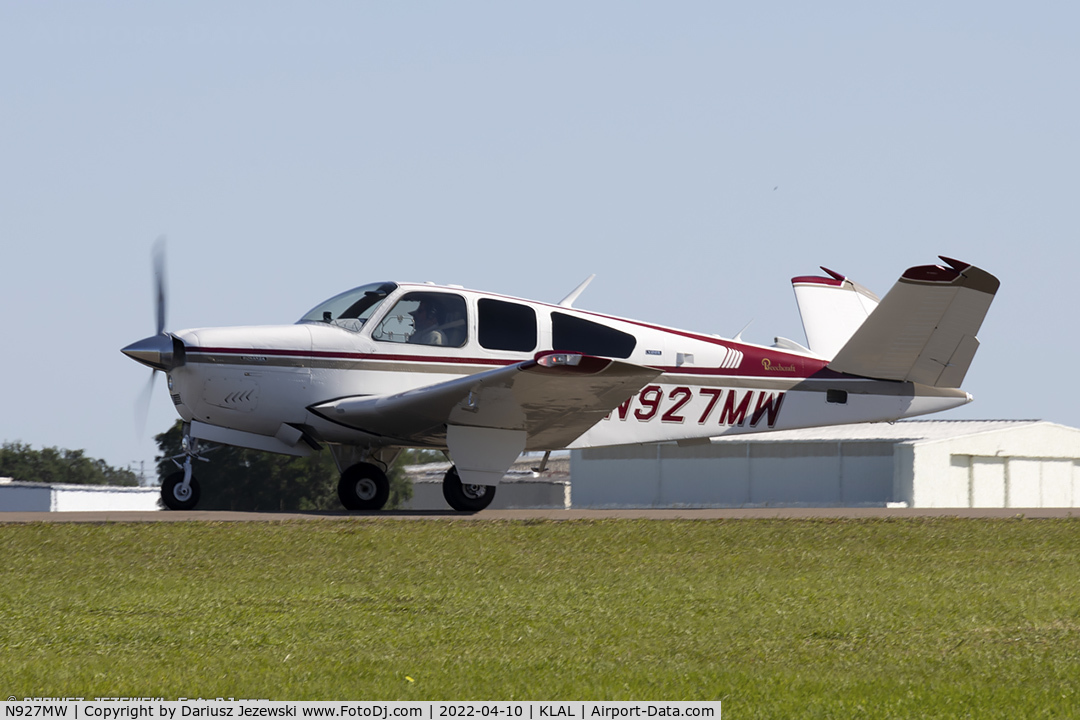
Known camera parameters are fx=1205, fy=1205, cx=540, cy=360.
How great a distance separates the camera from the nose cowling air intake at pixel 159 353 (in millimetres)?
14641

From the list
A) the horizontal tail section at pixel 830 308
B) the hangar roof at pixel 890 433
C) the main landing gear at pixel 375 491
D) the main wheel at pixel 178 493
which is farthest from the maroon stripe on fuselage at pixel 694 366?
the hangar roof at pixel 890 433

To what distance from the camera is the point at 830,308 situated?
1920 centimetres

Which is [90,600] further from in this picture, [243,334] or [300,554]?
[243,334]

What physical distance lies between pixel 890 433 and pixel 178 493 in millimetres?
31455

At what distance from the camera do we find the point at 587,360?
1327 cm

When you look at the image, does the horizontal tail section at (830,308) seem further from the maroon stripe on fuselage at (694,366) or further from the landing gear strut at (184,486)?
the landing gear strut at (184,486)

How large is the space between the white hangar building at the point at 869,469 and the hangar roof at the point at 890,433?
0.04 meters

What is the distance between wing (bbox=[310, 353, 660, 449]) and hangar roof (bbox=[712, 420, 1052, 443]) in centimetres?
2581

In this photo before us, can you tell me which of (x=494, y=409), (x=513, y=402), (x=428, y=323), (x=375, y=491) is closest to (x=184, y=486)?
(x=375, y=491)

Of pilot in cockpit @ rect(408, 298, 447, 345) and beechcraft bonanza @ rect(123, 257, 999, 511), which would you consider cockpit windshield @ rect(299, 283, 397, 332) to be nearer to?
beechcraft bonanza @ rect(123, 257, 999, 511)

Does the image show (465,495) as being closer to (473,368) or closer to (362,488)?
(362,488)

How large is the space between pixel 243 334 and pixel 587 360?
4.68m

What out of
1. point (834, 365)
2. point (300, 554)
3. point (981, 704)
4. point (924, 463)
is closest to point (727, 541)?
point (300, 554)

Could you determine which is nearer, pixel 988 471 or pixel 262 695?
pixel 262 695
